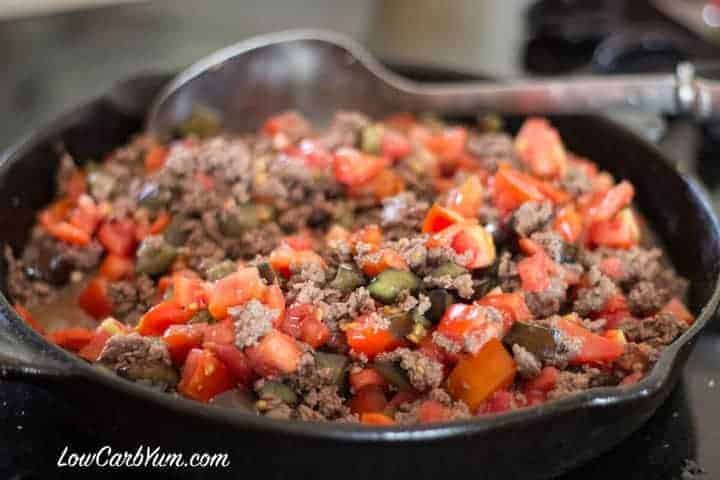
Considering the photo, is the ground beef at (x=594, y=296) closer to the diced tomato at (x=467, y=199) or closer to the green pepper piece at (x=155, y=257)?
the diced tomato at (x=467, y=199)

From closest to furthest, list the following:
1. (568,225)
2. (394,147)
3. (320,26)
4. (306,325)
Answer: (306,325)
(568,225)
(394,147)
(320,26)

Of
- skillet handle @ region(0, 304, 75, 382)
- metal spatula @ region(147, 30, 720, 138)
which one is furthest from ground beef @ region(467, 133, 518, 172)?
skillet handle @ region(0, 304, 75, 382)

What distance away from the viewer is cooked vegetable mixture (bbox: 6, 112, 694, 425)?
147 cm

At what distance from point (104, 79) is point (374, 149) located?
48.6 inches

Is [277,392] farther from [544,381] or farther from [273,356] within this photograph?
[544,381]

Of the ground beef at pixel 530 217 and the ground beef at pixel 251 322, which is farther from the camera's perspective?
the ground beef at pixel 530 217

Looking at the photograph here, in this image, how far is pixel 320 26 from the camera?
330 cm

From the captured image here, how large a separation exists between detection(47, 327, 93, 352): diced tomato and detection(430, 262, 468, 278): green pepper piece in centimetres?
68

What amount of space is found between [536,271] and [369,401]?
0.44m

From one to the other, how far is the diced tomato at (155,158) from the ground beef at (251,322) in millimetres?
767

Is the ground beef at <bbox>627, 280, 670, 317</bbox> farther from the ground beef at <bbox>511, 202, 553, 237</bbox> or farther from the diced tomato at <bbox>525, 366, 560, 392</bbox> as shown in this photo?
the diced tomato at <bbox>525, 366, 560, 392</bbox>

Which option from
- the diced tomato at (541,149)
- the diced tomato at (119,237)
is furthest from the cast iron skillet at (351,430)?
the diced tomato at (541,149)

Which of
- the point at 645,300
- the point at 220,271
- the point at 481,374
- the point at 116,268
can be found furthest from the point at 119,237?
the point at 645,300

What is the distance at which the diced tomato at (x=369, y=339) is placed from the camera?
1.50 meters
